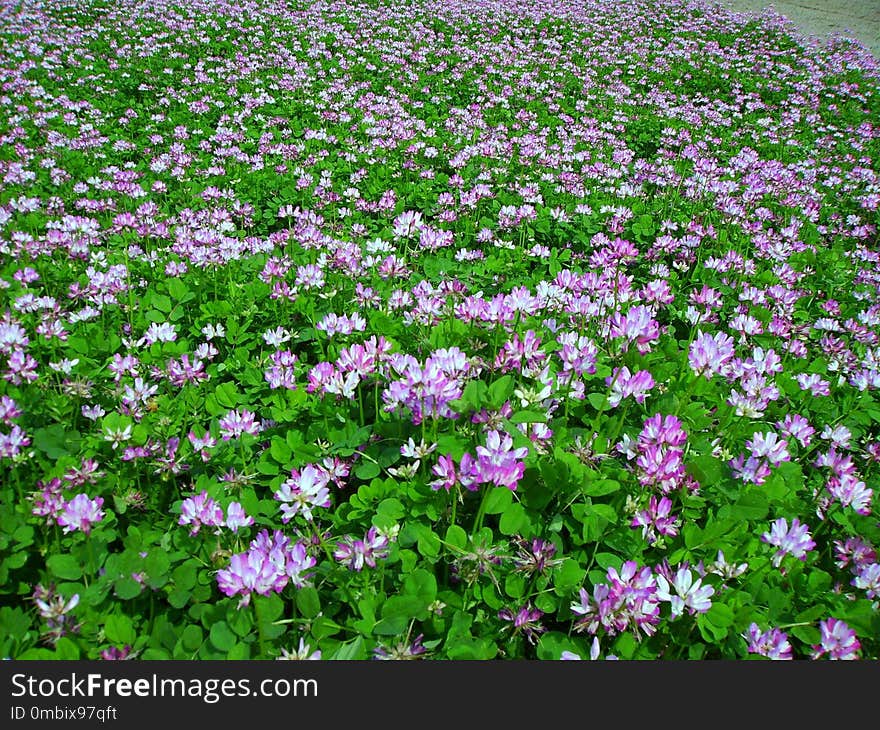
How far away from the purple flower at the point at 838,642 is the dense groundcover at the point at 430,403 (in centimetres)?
1

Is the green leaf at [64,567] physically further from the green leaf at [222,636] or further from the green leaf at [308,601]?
the green leaf at [308,601]

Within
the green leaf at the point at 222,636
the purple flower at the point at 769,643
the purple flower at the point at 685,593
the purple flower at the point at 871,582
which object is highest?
the purple flower at the point at 685,593

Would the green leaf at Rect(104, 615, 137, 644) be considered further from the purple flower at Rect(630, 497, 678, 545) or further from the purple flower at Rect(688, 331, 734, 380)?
the purple flower at Rect(688, 331, 734, 380)

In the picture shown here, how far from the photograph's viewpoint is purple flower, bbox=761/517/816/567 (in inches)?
74.1

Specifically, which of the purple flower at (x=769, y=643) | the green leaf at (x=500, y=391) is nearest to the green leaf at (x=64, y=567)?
the green leaf at (x=500, y=391)

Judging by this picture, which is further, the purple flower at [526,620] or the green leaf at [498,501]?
the green leaf at [498,501]

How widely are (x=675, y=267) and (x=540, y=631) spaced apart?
12.6ft

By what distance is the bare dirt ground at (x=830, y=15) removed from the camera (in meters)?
19.9

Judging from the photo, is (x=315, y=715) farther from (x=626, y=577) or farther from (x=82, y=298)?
(x=82, y=298)

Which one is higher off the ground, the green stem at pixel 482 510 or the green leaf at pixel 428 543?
the green stem at pixel 482 510

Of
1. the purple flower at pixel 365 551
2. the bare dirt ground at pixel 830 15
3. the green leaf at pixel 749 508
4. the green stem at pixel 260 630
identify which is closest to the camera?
the green stem at pixel 260 630

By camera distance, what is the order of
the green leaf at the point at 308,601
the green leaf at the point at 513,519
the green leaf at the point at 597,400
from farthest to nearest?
the green leaf at the point at 597,400 → the green leaf at the point at 513,519 → the green leaf at the point at 308,601

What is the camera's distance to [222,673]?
1.54 meters

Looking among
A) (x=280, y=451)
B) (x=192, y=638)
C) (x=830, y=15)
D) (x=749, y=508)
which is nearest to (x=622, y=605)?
(x=749, y=508)
